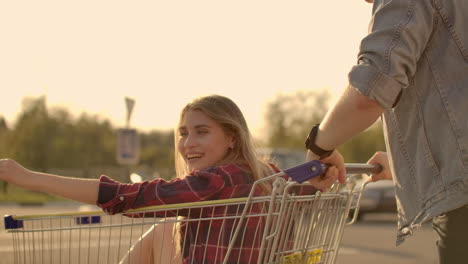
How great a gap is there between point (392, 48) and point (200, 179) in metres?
1.13

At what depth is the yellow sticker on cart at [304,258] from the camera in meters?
2.94

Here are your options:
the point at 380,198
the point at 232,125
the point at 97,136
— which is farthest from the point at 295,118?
the point at 232,125

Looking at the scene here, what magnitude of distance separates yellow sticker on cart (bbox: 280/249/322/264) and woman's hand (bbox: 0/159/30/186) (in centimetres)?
97

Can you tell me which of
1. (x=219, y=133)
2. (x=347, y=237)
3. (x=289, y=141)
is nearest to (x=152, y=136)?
(x=289, y=141)

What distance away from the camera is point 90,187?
3.05 metres

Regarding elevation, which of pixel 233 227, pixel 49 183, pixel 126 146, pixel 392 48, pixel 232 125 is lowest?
pixel 126 146

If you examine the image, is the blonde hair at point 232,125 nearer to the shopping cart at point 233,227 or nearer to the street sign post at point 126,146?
the shopping cart at point 233,227

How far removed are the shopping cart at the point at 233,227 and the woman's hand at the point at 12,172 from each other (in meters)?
0.19

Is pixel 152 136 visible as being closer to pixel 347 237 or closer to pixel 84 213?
pixel 347 237

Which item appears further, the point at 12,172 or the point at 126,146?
the point at 126,146

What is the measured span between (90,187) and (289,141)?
4968 centimetres

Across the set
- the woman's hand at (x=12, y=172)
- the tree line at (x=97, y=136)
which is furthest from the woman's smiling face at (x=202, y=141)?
the tree line at (x=97, y=136)

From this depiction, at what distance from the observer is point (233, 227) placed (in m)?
2.88

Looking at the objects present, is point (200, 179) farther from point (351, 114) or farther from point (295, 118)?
point (295, 118)
